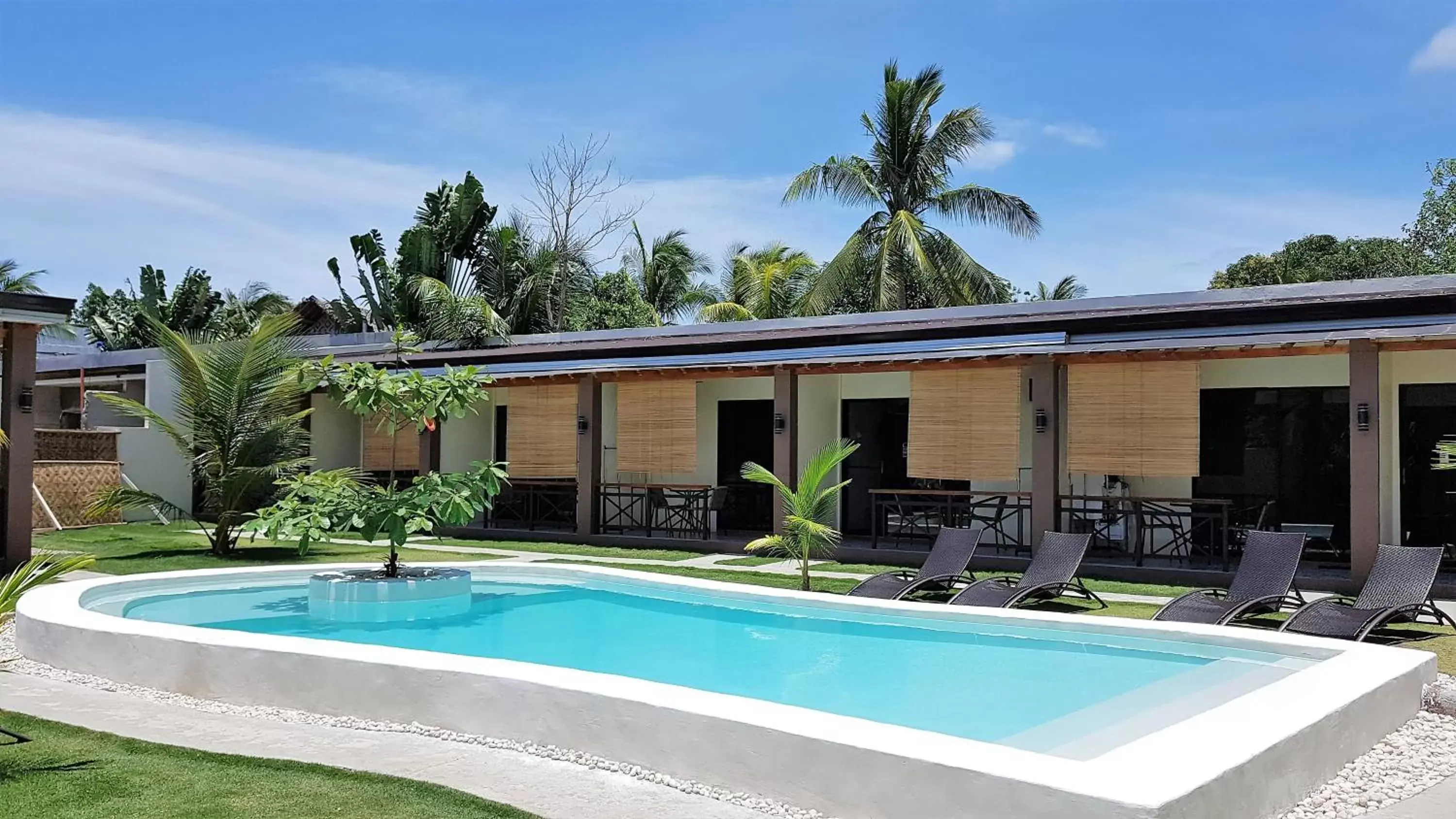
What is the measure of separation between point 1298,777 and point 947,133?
27807 mm

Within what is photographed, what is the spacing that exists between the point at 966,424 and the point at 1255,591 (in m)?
5.91

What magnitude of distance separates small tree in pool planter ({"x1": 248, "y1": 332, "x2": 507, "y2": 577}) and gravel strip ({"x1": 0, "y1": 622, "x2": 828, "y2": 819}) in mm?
2757

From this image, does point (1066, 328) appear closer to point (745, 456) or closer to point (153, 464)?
point (745, 456)

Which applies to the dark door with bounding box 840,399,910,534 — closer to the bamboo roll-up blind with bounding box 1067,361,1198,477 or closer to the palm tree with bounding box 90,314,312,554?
the bamboo roll-up blind with bounding box 1067,361,1198,477

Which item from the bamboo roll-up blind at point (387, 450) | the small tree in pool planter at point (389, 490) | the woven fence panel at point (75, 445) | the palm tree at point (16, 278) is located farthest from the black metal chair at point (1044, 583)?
the palm tree at point (16, 278)

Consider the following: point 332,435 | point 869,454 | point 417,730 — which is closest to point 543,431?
point 869,454

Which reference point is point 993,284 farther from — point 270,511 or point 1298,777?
point 1298,777

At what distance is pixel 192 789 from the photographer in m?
5.12

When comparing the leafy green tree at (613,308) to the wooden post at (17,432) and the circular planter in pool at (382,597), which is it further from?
the circular planter in pool at (382,597)

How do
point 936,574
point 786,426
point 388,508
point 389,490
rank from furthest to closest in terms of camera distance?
point 786,426
point 389,490
point 936,574
point 388,508

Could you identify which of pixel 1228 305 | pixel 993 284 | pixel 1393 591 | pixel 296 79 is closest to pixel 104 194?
pixel 296 79

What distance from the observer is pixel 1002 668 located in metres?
8.48

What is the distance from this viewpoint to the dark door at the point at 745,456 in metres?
19.2

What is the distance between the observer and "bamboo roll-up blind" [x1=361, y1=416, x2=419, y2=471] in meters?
22.4
